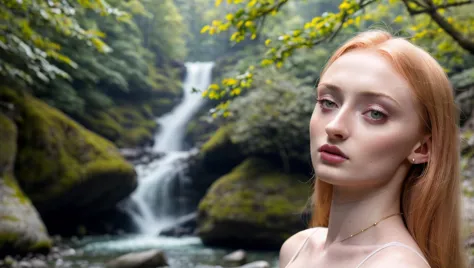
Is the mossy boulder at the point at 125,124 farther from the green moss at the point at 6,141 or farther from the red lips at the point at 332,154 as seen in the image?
the red lips at the point at 332,154

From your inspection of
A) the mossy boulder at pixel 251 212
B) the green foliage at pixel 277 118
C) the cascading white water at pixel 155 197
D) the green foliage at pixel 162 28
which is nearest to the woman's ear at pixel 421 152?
the mossy boulder at pixel 251 212

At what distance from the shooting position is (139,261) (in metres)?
8.48

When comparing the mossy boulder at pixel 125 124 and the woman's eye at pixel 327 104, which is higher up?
the mossy boulder at pixel 125 124

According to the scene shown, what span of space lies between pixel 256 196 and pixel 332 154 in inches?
442

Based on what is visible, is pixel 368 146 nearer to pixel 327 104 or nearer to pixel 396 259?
pixel 327 104

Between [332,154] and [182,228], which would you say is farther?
[182,228]

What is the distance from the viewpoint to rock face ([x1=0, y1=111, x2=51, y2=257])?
24.5ft

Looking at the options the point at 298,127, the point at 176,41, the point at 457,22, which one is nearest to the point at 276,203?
the point at 298,127

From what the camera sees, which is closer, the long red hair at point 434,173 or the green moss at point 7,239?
the long red hair at point 434,173

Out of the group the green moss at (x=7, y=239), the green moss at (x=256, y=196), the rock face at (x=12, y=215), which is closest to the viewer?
the green moss at (x=7, y=239)

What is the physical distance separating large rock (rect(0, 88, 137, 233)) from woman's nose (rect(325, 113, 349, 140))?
992cm

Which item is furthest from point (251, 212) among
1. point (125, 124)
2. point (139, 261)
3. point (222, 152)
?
point (125, 124)

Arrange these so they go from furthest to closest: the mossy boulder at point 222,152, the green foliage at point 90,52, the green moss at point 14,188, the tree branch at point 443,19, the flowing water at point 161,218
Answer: the mossy boulder at point 222,152 → the flowing water at point 161,218 → the green moss at point 14,188 → the green foliage at point 90,52 → the tree branch at point 443,19

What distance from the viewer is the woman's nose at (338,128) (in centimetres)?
117
